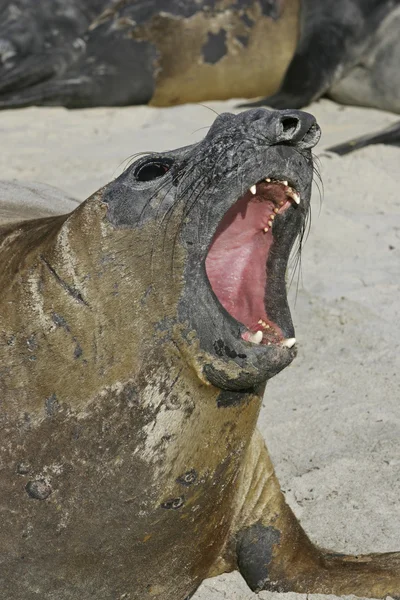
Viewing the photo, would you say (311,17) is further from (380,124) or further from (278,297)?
(278,297)

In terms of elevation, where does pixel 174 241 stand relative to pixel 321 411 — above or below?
above

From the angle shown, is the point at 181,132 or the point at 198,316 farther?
the point at 181,132

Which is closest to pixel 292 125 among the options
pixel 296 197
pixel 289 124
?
pixel 289 124

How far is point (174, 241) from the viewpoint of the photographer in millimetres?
2617

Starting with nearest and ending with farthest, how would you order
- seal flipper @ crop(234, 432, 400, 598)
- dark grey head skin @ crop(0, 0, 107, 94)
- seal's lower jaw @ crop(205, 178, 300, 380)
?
seal's lower jaw @ crop(205, 178, 300, 380) → seal flipper @ crop(234, 432, 400, 598) → dark grey head skin @ crop(0, 0, 107, 94)

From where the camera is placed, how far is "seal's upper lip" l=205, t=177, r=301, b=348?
2.74 meters

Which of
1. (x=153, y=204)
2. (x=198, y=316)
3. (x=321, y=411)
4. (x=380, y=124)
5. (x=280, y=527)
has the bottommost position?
(x=380, y=124)

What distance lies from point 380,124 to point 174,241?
5380 millimetres

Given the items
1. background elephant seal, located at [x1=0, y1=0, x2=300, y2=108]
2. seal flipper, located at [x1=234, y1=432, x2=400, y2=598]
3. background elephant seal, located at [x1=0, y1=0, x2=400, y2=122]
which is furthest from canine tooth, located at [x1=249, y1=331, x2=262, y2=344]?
background elephant seal, located at [x1=0, y1=0, x2=300, y2=108]

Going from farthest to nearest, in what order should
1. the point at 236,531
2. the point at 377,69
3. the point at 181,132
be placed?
the point at 377,69
the point at 181,132
the point at 236,531

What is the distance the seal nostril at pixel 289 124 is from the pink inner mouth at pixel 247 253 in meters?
0.15

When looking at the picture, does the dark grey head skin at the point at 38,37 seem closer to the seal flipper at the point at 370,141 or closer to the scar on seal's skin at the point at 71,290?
A: the seal flipper at the point at 370,141

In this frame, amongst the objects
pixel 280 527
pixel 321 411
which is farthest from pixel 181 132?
pixel 280 527

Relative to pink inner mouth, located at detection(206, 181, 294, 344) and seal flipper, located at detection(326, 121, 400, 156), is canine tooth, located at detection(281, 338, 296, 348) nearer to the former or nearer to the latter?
pink inner mouth, located at detection(206, 181, 294, 344)
